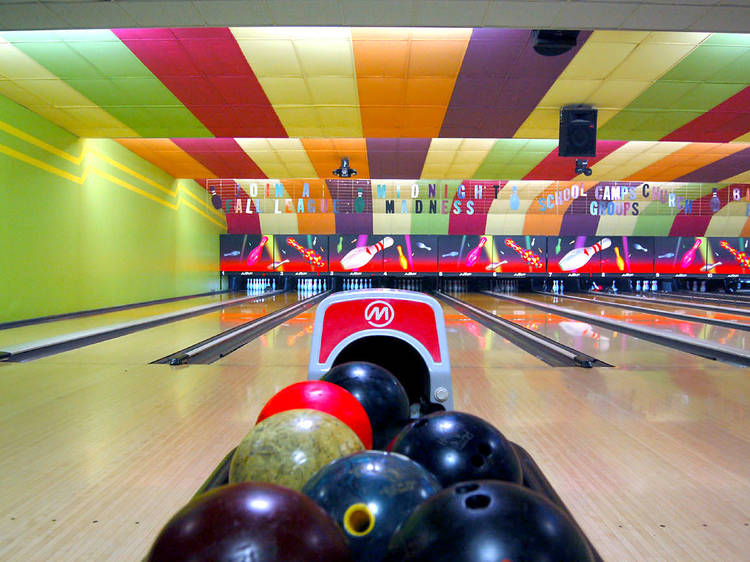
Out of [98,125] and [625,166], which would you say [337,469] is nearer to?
[98,125]

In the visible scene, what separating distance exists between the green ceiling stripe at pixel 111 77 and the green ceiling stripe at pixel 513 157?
369cm

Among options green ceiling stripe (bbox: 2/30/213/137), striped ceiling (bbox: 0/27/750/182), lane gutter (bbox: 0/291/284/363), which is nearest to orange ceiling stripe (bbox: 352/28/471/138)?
striped ceiling (bbox: 0/27/750/182)

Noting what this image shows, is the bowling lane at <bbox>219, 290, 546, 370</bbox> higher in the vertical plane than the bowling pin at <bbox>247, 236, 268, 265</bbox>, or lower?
lower

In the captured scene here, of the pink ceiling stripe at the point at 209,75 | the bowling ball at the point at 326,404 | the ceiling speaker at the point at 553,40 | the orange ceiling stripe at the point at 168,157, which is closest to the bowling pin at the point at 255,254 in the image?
the orange ceiling stripe at the point at 168,157

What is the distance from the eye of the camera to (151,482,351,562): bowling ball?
0.55 meters

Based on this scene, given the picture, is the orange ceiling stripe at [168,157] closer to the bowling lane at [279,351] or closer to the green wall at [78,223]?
the green wall at [78,223]

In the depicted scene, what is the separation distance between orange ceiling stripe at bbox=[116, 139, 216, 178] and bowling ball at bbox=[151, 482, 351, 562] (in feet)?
21.9

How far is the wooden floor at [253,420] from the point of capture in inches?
45.8

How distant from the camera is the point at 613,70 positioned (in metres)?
4.20

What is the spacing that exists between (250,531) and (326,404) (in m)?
0.65

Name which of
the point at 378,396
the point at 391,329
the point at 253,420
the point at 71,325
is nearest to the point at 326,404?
the point at 378,396

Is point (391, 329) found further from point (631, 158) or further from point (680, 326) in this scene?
point (631, 158)

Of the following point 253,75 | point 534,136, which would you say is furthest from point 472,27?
point 534,136

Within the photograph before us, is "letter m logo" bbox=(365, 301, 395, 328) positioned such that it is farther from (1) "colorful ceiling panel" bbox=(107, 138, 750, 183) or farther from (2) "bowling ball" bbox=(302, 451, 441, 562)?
(1) "colorful ceiling panel" bbox=(107, 138, 750, 183)
